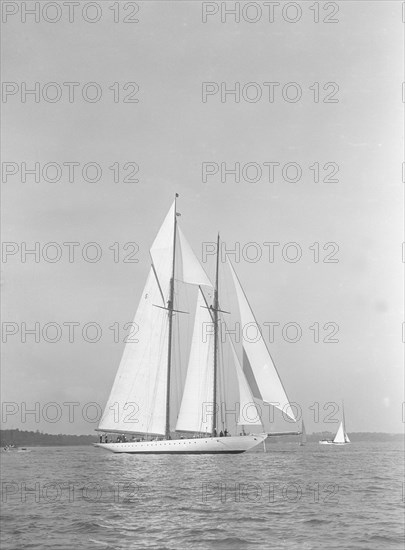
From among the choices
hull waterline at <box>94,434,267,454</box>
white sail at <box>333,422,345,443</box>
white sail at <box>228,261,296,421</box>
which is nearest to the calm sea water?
white sail at <box>228,261,296,421</box>

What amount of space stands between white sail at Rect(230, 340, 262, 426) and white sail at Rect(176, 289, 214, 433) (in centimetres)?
Result: 261

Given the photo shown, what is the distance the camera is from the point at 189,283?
6812cm

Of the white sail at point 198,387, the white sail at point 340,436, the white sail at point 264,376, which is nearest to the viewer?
the white sail at point 264,376

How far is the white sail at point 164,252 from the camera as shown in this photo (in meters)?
67.9

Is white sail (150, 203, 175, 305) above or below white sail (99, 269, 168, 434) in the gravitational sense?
above

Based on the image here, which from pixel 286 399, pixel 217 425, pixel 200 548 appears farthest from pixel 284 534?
pixel 217 425

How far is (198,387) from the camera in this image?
63375 mm

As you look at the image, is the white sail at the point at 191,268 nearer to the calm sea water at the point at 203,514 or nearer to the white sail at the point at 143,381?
the white sail at the point at 143,381

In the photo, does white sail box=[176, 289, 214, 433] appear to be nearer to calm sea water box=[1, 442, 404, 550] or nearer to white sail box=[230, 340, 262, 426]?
white sail box=[230, 340, 262, 426]

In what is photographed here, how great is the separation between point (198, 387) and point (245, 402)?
14.8 ft

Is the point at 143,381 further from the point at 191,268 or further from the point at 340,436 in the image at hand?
the point at 340,436

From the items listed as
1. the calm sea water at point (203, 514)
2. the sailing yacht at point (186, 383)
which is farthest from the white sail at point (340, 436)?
the calm sea water at point (203, 514)

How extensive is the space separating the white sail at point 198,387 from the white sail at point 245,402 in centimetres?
261

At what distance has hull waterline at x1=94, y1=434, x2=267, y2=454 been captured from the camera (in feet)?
209
